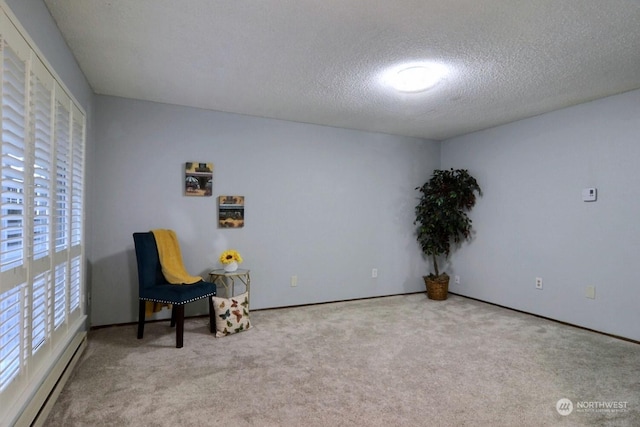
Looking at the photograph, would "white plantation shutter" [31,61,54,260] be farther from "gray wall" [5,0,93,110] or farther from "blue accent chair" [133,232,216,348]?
"blue accent chair" [133,232,216,348]

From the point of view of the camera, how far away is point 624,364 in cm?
251

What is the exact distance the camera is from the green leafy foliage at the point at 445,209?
440 centimetres

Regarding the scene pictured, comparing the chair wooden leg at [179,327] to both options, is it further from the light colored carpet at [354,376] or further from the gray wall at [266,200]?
the gray wall at [266,200]

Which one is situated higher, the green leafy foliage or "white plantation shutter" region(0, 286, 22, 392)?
the green leafy foliage

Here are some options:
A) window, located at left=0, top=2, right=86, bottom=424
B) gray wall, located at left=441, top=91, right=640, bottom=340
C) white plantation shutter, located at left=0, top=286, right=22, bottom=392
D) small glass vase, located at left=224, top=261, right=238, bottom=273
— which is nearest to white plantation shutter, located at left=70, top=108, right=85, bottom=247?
window, located at left=0, top=2, right=86, bottom=424

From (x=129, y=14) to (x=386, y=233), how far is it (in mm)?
3671

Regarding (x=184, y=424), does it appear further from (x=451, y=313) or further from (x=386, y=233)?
(x=386, y=233)

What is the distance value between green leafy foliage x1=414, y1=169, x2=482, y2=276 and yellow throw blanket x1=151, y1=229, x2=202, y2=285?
301cm

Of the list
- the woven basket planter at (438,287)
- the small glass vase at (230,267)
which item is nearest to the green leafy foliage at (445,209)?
the woven basket planter at (438,287)

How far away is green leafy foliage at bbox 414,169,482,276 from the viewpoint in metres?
4.40

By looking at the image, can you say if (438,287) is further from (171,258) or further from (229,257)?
(171,258)

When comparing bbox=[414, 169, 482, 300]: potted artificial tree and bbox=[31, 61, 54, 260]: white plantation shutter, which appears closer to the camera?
bbox=[31, 61, 54, 260]: white plantation shutter

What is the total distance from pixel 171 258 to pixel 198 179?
0.90 m

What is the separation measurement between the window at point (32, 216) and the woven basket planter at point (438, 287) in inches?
151
